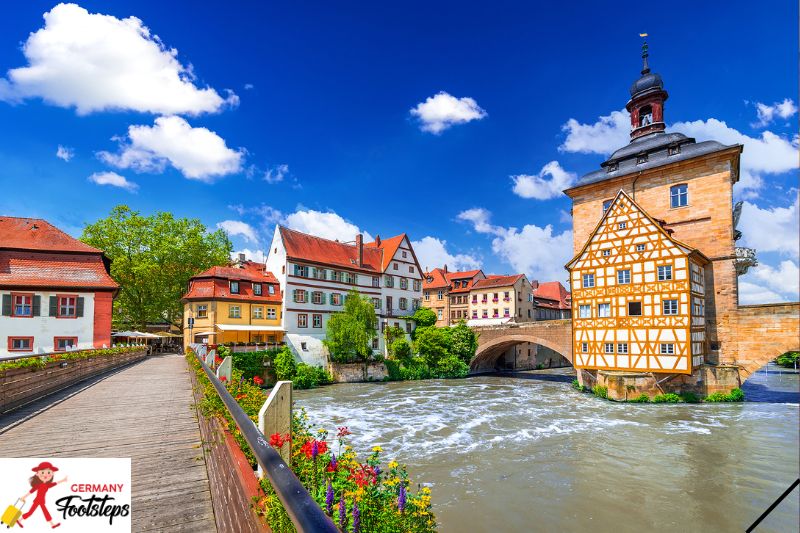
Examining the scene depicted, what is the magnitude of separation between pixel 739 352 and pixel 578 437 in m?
15.7

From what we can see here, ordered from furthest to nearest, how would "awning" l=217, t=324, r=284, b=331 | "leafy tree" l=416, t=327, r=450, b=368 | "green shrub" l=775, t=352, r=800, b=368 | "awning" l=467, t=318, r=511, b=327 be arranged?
"awning" l=467, t=318, r=511, b=327 < "green shrub" l=775, t=352, r=800, b=368 < "leafy tree" l=416, t=327, r=450, b=368 < "awning" l=217, t=324, r=284, b=331

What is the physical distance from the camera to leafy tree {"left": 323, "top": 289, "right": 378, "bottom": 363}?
34562mm

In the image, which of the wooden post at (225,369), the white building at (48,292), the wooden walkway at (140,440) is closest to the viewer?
the wooden walkway at (140,440)

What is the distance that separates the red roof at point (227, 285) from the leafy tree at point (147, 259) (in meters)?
7.03

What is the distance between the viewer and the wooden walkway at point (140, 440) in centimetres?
393

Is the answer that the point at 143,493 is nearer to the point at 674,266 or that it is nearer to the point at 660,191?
the point at 674,266

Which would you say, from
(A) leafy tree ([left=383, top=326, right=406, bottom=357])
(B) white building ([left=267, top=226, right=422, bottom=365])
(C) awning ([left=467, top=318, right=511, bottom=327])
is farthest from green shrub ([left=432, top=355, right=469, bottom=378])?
(C) awning ([left=467, top=318, right=511, bottom=327])

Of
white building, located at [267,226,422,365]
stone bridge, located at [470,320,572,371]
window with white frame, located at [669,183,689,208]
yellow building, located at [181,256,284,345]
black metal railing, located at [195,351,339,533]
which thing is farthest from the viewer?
white building, located at [267,226,422,365]

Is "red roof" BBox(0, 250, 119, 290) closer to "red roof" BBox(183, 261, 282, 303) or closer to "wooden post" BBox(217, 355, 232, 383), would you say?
"red roof" BBox(183, 261, 282, 303)

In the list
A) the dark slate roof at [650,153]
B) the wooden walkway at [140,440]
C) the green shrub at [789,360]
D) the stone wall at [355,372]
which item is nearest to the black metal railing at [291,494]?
the wooden walkway at [140,440]

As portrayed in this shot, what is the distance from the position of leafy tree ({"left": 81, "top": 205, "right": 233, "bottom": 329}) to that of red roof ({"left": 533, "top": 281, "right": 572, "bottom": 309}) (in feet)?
152

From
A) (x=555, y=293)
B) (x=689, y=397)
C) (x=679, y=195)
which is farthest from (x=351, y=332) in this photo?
(x=555, y=293)

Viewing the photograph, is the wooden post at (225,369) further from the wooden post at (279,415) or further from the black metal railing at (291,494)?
the black metal railing at (291,494)

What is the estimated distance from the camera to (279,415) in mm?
3953
